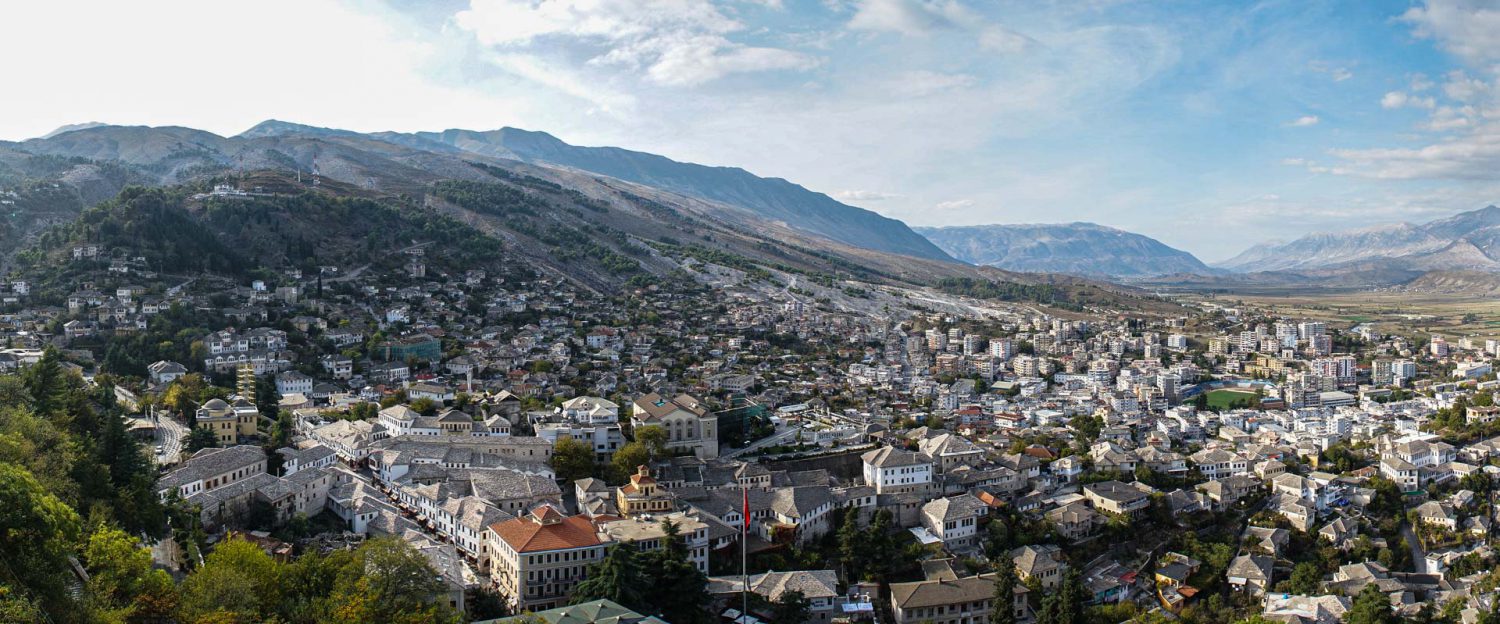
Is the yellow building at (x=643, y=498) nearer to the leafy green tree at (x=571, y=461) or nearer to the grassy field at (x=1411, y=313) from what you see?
the leafy green tree at (x=571, y=461)

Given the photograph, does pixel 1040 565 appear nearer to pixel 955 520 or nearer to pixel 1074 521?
pixel 955 520

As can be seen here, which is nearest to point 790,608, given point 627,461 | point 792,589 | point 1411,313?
point 792,589

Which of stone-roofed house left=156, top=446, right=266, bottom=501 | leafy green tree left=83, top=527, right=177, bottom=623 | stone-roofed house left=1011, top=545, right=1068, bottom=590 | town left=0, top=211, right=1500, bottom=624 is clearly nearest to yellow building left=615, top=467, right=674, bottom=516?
town left=0, top=211, right=1500, bottom=624

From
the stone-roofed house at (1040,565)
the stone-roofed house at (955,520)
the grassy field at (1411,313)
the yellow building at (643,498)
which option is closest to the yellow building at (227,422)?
the yellow building at (643,498)

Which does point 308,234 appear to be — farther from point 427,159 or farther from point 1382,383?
point 427,159

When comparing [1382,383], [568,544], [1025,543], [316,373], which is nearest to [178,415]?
[316,373]

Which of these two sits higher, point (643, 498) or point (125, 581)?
point (125, 581)

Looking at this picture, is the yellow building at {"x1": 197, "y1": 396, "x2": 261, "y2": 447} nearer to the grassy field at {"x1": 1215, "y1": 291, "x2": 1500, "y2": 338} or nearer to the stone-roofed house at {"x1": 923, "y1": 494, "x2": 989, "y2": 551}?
the stone-roofed house at {"x1": 923, "y1": 494, "x2": 989, "y2": 551}
